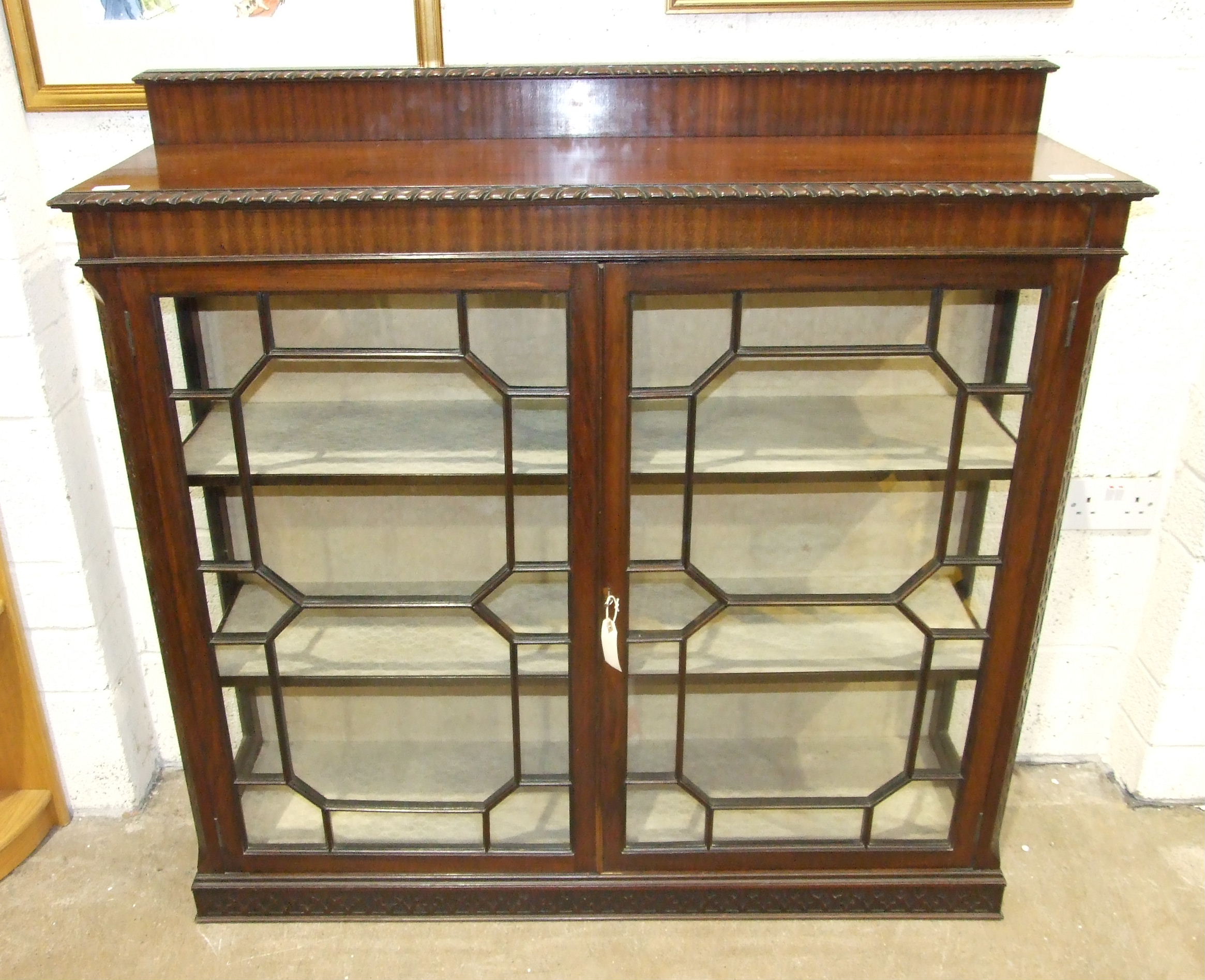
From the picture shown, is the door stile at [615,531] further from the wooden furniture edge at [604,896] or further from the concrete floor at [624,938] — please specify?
the concrete floor at [624,938]

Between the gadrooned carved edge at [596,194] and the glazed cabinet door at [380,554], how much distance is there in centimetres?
10

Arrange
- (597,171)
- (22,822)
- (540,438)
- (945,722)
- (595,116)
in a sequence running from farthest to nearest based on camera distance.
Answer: (22,822) → (945,722) → (595,116) → (540,438) → (597,171)

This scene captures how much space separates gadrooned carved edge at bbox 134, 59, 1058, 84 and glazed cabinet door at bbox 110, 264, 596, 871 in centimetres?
36

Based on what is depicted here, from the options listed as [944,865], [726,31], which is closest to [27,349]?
[726,31]

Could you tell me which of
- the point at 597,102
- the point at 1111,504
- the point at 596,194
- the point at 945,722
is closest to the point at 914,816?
the point at 945,722

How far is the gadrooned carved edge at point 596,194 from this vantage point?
1312mm

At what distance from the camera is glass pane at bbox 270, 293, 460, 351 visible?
4.76 ft

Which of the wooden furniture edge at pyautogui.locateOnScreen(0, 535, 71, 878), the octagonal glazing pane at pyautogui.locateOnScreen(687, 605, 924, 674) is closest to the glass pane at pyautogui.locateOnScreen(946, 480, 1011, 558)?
the octagonal glazing pane at pyautogui.locateOnScreen(687, 605, 924, 674)

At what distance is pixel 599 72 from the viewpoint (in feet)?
5.22

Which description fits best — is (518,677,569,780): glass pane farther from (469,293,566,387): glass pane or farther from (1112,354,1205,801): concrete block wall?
(1112,354,1205,801): concrete block wall

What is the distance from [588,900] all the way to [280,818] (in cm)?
55

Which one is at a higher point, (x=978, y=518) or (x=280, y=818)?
(x=978, y=518)

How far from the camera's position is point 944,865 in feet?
5.91

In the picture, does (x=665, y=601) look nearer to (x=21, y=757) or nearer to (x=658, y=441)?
(x=658, y=441)
